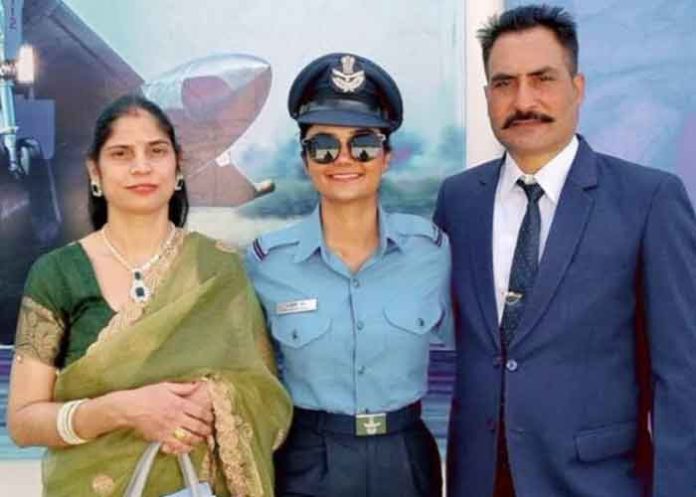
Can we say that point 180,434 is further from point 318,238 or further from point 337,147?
point 337,147

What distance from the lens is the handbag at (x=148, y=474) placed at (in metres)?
1.83

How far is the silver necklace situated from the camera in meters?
1.91

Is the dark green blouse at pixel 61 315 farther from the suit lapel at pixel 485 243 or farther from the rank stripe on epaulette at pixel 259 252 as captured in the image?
the suit lapel at pixel 485 243

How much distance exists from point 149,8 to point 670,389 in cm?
205

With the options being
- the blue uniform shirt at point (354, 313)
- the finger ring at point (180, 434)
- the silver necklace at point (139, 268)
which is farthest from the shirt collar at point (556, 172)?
the finger ring at point (180, 434)

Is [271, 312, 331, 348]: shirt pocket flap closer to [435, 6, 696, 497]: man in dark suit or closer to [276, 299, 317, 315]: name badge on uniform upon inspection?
[276, 299, 317, 315]: name badge on uniform

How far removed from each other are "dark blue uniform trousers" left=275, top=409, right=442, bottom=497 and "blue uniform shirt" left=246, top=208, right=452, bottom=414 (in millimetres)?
55

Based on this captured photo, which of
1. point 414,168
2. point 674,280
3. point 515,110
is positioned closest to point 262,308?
point 515,110

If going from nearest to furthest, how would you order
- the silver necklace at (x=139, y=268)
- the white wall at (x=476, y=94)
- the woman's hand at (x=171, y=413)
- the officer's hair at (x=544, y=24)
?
the woman's hand at (x=171, y=413) < the silver necklace at (x=139, y=268) < the officer's hair at (x=544, y=24) < the white wall at (x=476, y=94)

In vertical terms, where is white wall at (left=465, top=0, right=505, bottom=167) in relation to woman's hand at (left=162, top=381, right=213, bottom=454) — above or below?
above

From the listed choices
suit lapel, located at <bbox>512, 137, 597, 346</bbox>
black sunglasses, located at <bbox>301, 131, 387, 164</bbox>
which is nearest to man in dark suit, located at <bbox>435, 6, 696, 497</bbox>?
suit lapel, located at <bbox>512, 137, 597, 346</bbox>

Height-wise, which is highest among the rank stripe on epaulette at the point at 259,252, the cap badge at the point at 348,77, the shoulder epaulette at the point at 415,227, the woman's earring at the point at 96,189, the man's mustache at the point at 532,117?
the cap badge at the point at 348,77

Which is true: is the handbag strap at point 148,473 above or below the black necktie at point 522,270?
below

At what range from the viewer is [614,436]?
194 centimetres
